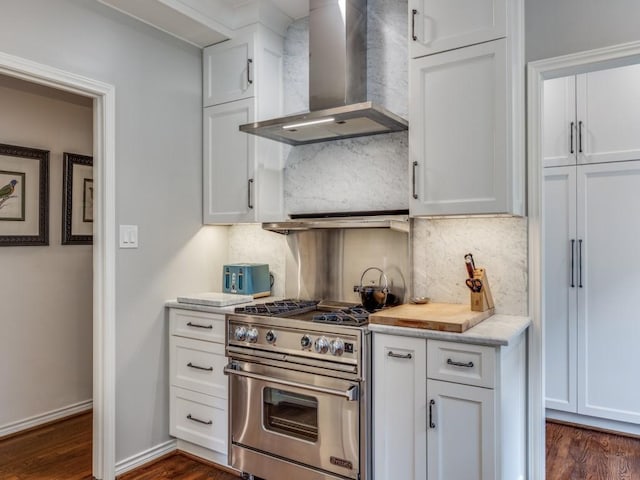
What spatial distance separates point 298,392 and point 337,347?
0.34 metres

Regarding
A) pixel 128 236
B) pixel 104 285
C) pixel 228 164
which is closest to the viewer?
pixel 104 285

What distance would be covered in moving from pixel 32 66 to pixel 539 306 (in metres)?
2.76

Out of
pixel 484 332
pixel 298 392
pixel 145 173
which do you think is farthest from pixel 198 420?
pixel 484 332

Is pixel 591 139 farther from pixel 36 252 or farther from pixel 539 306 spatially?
pixel 36 252

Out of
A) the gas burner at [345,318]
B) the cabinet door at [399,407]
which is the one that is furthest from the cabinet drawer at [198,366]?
the cabinet door at [399,407]

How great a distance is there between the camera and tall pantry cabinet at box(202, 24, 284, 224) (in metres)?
2.91

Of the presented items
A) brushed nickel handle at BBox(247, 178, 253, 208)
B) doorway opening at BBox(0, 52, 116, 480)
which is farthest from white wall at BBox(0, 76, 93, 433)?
brushed nickel handle at BBox(247, 178, 253, 208)

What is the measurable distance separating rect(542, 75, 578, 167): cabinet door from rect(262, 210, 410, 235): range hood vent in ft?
4.82

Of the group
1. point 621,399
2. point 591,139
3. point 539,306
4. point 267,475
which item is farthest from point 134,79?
point 621,399

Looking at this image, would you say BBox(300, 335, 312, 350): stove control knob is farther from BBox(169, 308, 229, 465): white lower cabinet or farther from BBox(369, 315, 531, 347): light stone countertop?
BBox(169, 308, 229, 465): white lower cabinet

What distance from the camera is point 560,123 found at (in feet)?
11.0

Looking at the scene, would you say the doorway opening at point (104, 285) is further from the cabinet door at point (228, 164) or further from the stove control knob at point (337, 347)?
the stove control knob at point (337, 347)

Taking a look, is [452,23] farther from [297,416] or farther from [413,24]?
[297,416]

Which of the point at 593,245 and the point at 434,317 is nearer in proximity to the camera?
the point at 434,317
